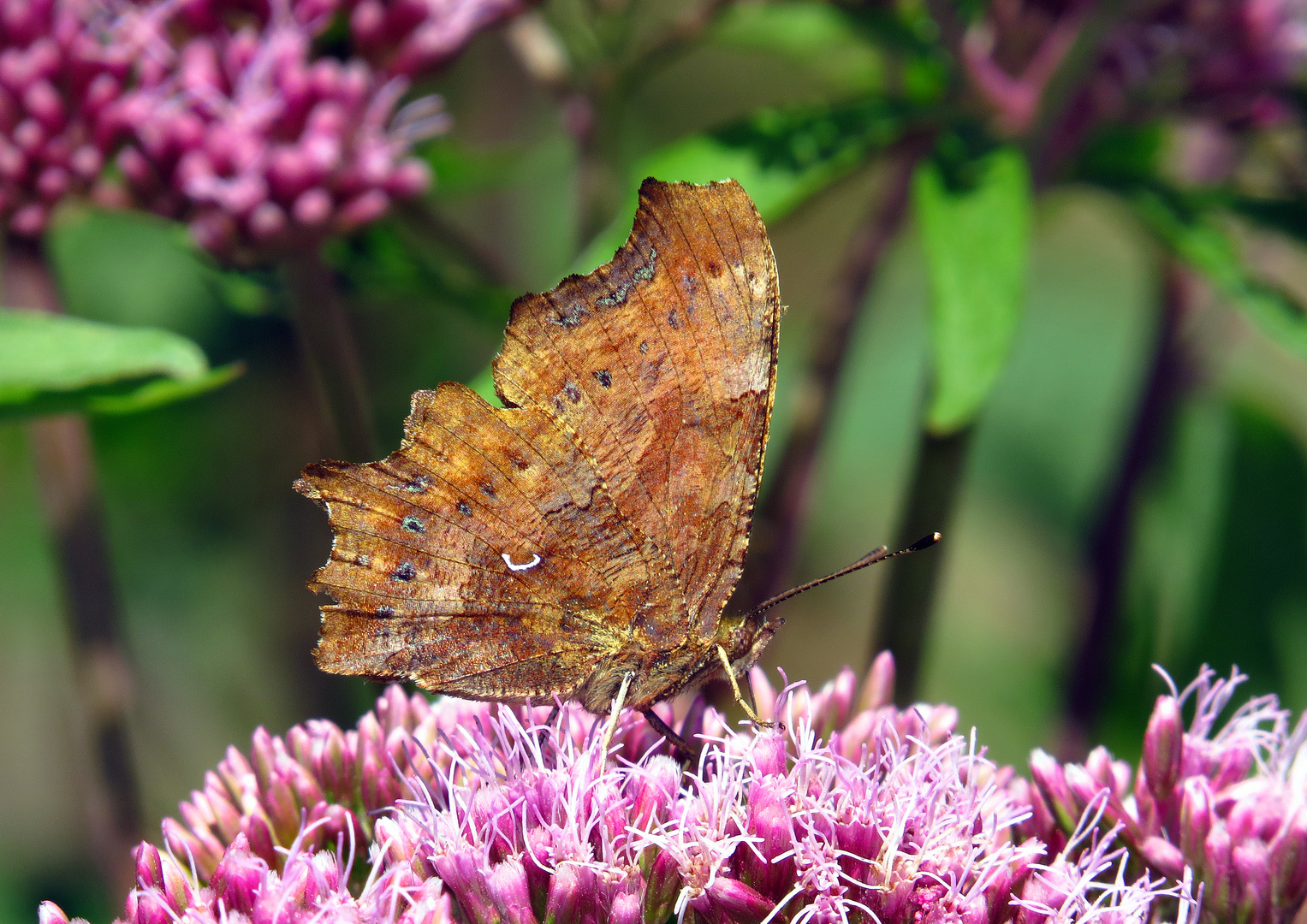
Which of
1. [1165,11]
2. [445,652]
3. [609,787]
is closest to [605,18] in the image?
[1165,11]

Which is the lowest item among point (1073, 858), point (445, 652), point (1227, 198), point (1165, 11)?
point (1073, 858)

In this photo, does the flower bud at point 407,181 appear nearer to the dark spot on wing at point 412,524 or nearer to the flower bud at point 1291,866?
the dark spot on wing at point 412,524

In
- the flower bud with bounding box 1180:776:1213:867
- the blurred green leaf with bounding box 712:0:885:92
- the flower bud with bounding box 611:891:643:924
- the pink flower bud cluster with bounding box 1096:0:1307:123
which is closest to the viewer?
the flower bud with bounding box 611:891:643:924

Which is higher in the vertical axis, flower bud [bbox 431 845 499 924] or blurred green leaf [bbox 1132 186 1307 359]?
blurred green leaf [bbox 1132 186 1307 359]

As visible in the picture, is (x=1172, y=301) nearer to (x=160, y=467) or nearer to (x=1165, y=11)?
(x=1165, y=11)

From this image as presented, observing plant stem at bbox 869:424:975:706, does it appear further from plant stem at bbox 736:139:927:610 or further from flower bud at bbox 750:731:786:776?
flower bud at bbox 750:731:786:776

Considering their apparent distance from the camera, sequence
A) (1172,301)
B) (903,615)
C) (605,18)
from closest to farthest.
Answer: (903,615)
(605,18)
(1172,301)

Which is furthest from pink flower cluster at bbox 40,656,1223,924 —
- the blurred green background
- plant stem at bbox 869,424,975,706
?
the blurred green background
